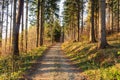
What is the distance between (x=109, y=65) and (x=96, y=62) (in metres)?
2.36

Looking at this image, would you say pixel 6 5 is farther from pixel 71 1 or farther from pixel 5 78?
pixel 5 78

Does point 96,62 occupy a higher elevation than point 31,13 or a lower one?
lower

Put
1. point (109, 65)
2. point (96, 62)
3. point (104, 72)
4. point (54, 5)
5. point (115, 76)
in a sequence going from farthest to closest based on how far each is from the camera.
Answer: point (54, 5) → point (96, 62) → point (109, 65) → point (104, 72) → point (115, 76)

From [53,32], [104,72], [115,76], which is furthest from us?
[53,32]

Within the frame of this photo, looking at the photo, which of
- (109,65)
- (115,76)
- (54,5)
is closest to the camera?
(115,76)

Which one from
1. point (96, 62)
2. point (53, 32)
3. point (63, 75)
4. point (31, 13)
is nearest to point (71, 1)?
point (31, 13)

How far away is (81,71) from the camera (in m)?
16.0

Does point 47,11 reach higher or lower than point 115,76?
higher

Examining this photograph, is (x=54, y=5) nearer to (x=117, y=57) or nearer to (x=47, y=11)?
(x=47, y=11)

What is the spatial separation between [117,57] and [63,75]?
151 inches

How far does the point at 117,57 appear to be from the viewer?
16031 mm

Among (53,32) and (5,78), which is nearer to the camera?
(5,78)

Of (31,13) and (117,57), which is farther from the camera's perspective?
(31,13)

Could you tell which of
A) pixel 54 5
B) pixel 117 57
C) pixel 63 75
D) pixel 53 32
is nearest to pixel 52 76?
pixel 63 75
